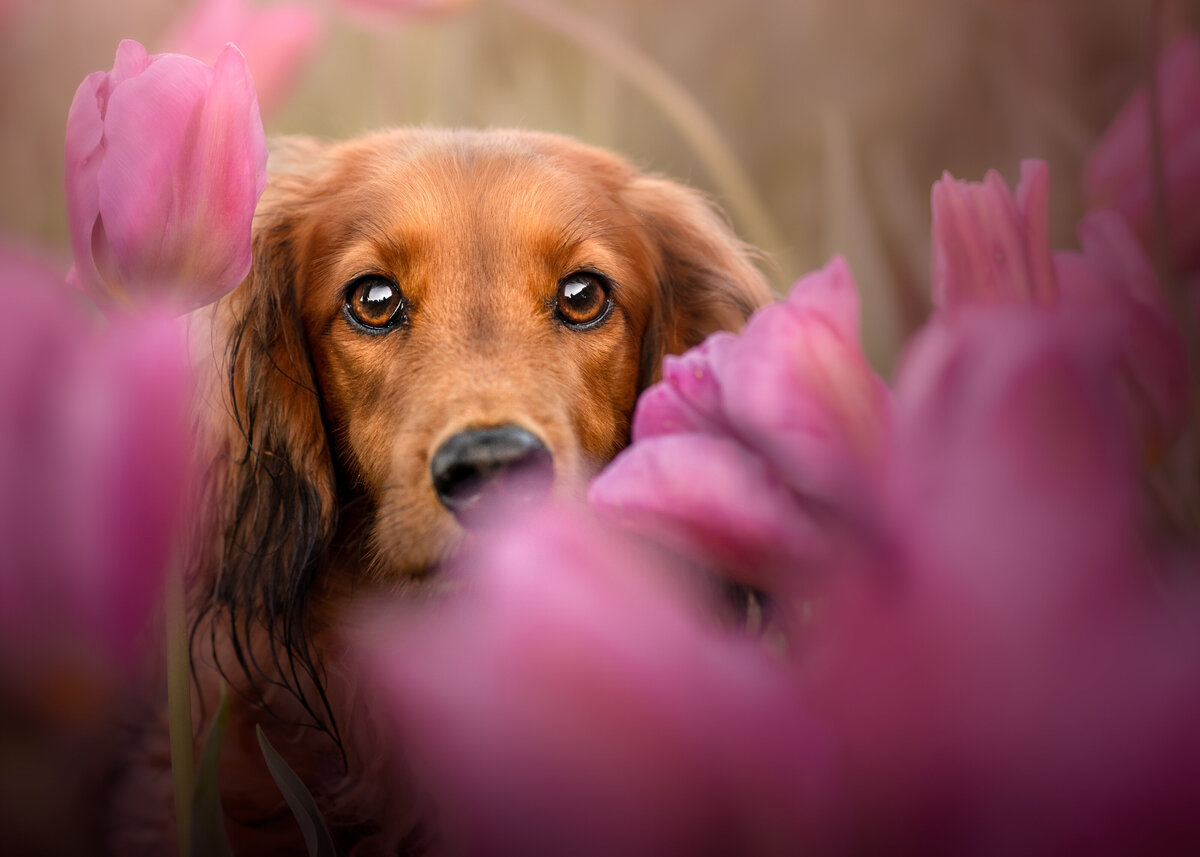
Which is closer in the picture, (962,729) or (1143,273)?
(962,729)

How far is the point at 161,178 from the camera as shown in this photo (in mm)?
297

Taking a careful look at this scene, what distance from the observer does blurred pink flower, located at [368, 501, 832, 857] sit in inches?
6.3

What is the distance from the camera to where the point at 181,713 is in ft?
0.88

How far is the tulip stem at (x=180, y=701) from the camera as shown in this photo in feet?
0.85

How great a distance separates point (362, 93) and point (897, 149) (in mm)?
470

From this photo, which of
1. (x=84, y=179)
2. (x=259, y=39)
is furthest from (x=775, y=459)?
(x=259, y=39)

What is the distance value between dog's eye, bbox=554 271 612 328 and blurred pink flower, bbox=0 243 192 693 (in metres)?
0.60

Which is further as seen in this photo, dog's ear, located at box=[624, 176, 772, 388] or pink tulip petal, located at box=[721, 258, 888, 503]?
dog's ear, located at box=[624, 176, 772, 388]

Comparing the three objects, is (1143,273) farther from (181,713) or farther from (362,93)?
(362,93)

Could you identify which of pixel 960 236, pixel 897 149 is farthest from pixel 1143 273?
pixel 897 149

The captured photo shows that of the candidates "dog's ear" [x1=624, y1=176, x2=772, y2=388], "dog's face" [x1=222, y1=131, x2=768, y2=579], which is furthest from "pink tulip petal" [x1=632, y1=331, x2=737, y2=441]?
"dog's ear" [x1=624, y1=176, x2=772, y2=388]

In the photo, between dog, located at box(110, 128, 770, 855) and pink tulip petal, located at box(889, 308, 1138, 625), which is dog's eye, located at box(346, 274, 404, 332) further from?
pink tulip petal, located at box(889, 308, 1138, 625)

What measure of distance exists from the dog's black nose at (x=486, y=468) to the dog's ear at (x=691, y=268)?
0.44 metres

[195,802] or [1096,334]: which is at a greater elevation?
[1096,334]
